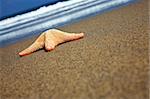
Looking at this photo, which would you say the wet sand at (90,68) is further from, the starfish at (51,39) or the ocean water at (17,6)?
the ocean water at (17,6)

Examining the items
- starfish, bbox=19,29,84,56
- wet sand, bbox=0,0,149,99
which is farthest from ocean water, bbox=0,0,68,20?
starfish, bbox=19,29,84,56

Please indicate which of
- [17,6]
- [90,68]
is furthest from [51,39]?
[17,6]

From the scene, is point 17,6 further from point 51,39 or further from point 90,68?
point 90,68

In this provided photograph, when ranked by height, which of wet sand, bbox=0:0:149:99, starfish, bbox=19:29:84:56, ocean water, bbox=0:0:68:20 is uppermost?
ocean water, bbox=0:0:68:20

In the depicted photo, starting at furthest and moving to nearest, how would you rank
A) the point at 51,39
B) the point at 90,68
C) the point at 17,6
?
1. the point at 17,6
2. the point at 51,39
3. the point at 90,68

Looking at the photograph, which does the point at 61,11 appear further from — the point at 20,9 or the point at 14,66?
the point at 14,66

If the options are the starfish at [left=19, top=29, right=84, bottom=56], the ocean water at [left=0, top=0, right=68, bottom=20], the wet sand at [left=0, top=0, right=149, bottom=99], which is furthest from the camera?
the ocean water at [left=0, top=0, right=68, bottom=20]

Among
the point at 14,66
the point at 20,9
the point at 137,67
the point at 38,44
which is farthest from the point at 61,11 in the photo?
the point at 137,67

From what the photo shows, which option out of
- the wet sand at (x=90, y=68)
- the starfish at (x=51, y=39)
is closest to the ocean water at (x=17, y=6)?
the wet sand at (x=90, y=68)

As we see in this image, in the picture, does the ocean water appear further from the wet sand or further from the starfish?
the starfish
